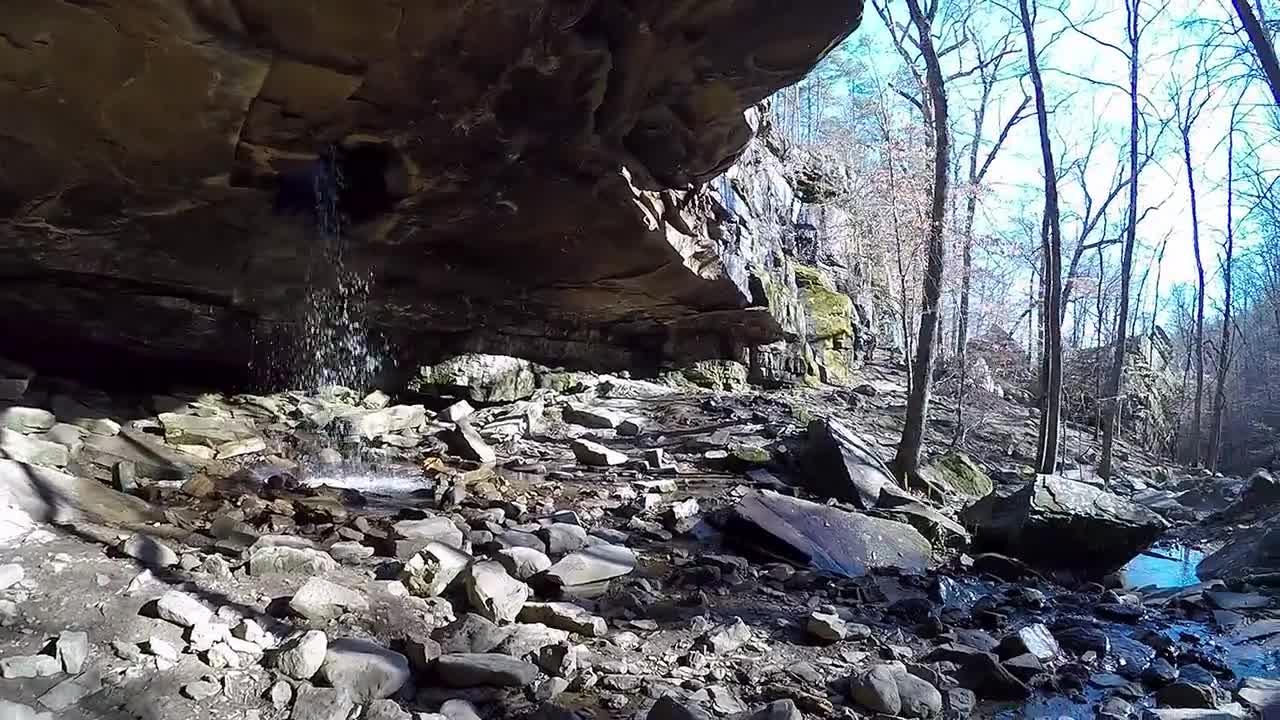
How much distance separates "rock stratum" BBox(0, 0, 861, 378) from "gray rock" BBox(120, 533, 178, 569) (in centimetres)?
317

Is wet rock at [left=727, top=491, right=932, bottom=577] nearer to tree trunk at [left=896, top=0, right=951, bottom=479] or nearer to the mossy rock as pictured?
tree trunk at [left=896, top=0, right=951, bottom=479]

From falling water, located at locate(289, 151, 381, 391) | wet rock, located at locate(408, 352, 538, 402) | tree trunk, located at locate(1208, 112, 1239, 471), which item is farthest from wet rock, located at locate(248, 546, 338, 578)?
tree trunk, located at locate(1208, 112, 1239, 471)

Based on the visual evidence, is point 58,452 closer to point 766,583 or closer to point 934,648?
point 766,583

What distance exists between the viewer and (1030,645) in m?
4.31

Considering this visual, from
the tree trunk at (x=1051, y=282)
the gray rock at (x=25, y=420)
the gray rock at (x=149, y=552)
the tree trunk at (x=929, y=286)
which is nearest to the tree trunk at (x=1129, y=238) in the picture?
the tree trunk at (x=1051, y=282)

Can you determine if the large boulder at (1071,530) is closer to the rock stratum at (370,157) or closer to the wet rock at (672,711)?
the rock stratum at (370,157)

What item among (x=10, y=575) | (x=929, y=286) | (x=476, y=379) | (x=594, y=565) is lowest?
(x=594, y=565)

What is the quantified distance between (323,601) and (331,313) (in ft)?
23.5

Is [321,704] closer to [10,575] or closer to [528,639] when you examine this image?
[528,639]

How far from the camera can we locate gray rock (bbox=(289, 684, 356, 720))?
2.92m

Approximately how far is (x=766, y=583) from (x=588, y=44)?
4.49 meters

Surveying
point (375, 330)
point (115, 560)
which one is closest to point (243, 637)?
point (115, 560)

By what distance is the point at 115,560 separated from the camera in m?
3.96

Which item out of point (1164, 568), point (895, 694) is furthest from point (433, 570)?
point (1164, 568)
